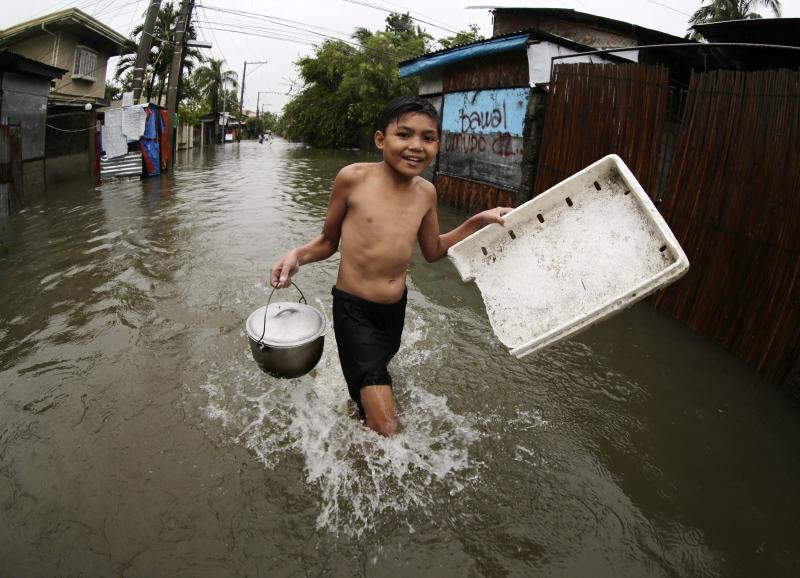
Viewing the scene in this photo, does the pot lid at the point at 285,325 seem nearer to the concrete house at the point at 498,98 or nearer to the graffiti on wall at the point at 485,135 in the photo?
the concrete house at the point at 498,98

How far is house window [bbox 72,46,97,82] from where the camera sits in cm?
1625

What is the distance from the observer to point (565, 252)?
2.25 m

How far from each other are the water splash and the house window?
18.0 metres

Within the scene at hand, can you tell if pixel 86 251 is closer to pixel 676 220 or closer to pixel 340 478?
pixel 340 478

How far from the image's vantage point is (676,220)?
413 cm

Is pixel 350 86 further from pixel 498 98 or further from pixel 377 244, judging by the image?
pixel 377 244

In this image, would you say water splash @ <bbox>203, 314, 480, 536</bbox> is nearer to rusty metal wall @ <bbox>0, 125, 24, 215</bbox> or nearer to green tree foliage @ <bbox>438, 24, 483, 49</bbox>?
rusty metal wall @ <bbox>0, 125, 24, 215</bbox>

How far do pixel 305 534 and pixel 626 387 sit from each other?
229cm

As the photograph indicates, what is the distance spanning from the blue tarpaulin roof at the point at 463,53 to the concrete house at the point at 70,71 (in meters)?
7.80

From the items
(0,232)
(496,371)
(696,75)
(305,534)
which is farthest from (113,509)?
(0,232)

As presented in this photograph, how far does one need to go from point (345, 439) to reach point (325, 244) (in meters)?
1.03

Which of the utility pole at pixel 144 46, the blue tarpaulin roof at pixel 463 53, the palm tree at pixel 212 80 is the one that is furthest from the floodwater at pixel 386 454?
the palm tree at pixel 212 80

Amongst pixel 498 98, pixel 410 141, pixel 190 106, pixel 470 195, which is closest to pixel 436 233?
pixel 410 141

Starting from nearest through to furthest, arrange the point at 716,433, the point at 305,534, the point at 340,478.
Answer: the point at 305,534 → the point at 340,478 → the point at 716,433
